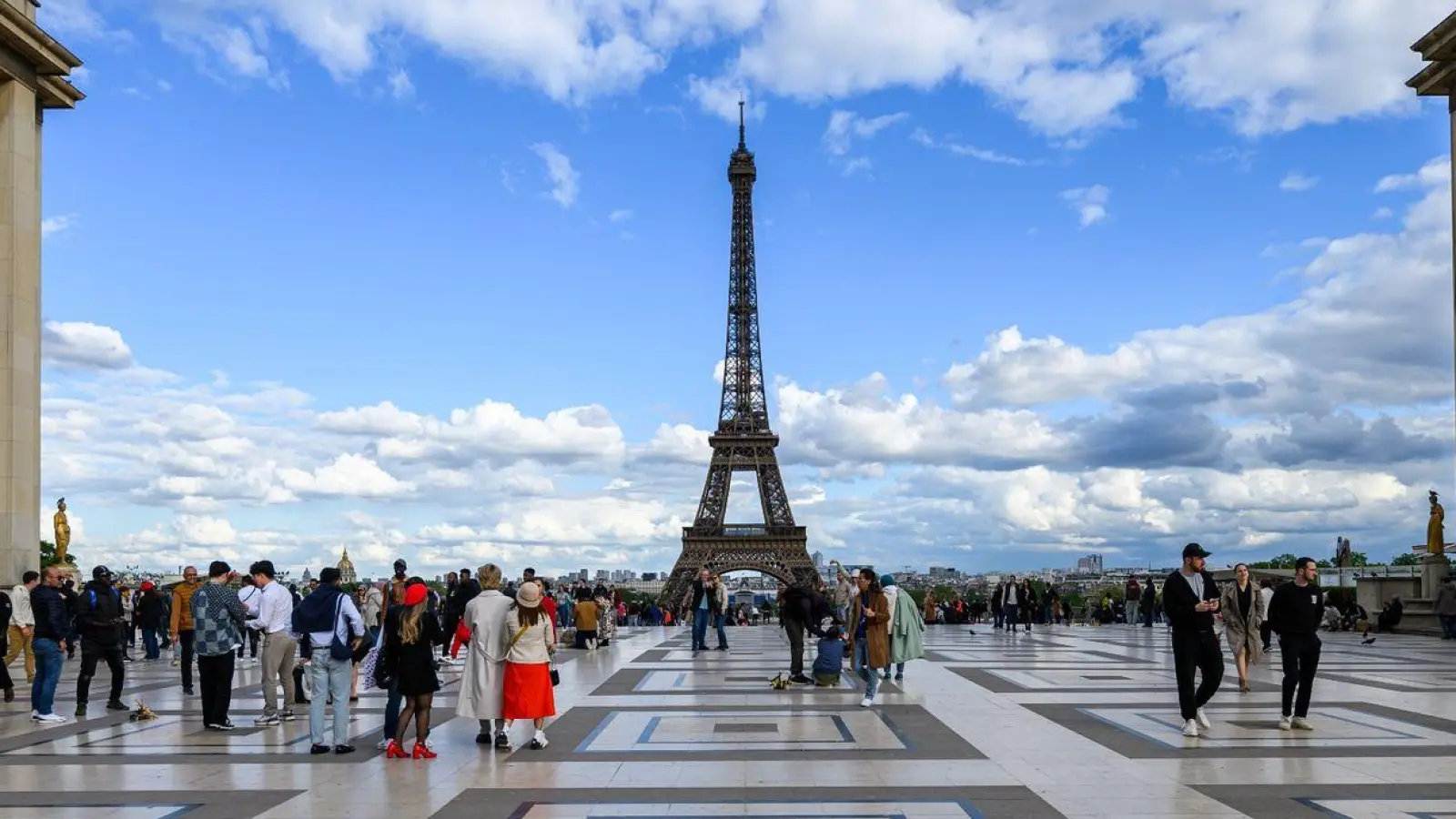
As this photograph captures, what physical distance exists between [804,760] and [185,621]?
10.8 meters

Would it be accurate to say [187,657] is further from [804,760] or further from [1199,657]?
[1199,657]

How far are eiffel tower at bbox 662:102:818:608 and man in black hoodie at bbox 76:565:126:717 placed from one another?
57.6 metres

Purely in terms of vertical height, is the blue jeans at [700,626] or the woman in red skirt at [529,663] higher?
the woman in red skirt at [529,663]

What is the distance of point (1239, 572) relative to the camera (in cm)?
1655

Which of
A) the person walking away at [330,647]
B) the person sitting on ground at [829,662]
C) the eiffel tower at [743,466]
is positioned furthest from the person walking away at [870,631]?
the eiffel tower at [743,466]

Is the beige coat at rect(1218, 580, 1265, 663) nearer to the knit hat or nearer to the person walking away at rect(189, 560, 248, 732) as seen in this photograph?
the knit hat

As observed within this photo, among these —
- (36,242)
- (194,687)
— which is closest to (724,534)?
(36,242)

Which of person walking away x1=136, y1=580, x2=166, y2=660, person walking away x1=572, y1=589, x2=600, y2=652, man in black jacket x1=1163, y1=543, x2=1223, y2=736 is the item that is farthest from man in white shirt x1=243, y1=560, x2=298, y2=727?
person walking away x1=572, y1=589, x2=600, y2=652

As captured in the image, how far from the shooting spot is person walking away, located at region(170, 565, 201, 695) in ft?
57.6

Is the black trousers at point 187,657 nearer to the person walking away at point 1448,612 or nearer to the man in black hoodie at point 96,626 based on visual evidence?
the man in black hoodie at point 96,626

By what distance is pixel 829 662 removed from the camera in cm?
1748

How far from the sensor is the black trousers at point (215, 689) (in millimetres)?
13336

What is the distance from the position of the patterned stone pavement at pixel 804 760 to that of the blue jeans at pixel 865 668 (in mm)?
279

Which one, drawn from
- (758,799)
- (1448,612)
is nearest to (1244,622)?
(758,799)
